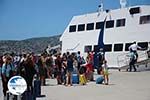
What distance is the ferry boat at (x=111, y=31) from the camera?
30.7 metres

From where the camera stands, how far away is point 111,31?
33.7 meters

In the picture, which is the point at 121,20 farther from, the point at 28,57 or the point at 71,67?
the point at 28,57

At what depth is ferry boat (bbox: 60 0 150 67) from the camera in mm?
30727

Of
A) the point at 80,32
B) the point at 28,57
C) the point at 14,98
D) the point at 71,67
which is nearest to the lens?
the point at 14,98

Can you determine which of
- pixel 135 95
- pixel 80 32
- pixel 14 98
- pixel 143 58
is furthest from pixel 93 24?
pixel 14 98

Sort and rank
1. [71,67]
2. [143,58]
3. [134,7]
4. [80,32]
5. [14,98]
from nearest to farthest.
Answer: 1. [14,98]
2. [71,67]
3. [143,58]
4. [134,7]
5. [80,32]

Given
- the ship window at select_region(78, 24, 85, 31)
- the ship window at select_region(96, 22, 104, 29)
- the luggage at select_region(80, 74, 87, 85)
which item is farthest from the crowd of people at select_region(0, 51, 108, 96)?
the ship window at select_region(78, 24, 85, 31)

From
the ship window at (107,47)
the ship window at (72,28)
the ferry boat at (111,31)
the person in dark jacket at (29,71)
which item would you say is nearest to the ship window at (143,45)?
the ferry boat at (111,31)

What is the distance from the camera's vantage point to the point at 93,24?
35688mm

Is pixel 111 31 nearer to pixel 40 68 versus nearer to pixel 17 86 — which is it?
pixel 40 68

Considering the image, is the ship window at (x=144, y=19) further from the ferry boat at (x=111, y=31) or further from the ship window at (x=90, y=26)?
the ship window at (x=90, y=26)

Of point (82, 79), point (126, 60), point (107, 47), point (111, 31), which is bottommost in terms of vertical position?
point (82, 79)

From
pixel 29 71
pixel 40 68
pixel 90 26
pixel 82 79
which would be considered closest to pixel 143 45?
pixel 90 26

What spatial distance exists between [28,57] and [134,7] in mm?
19486
